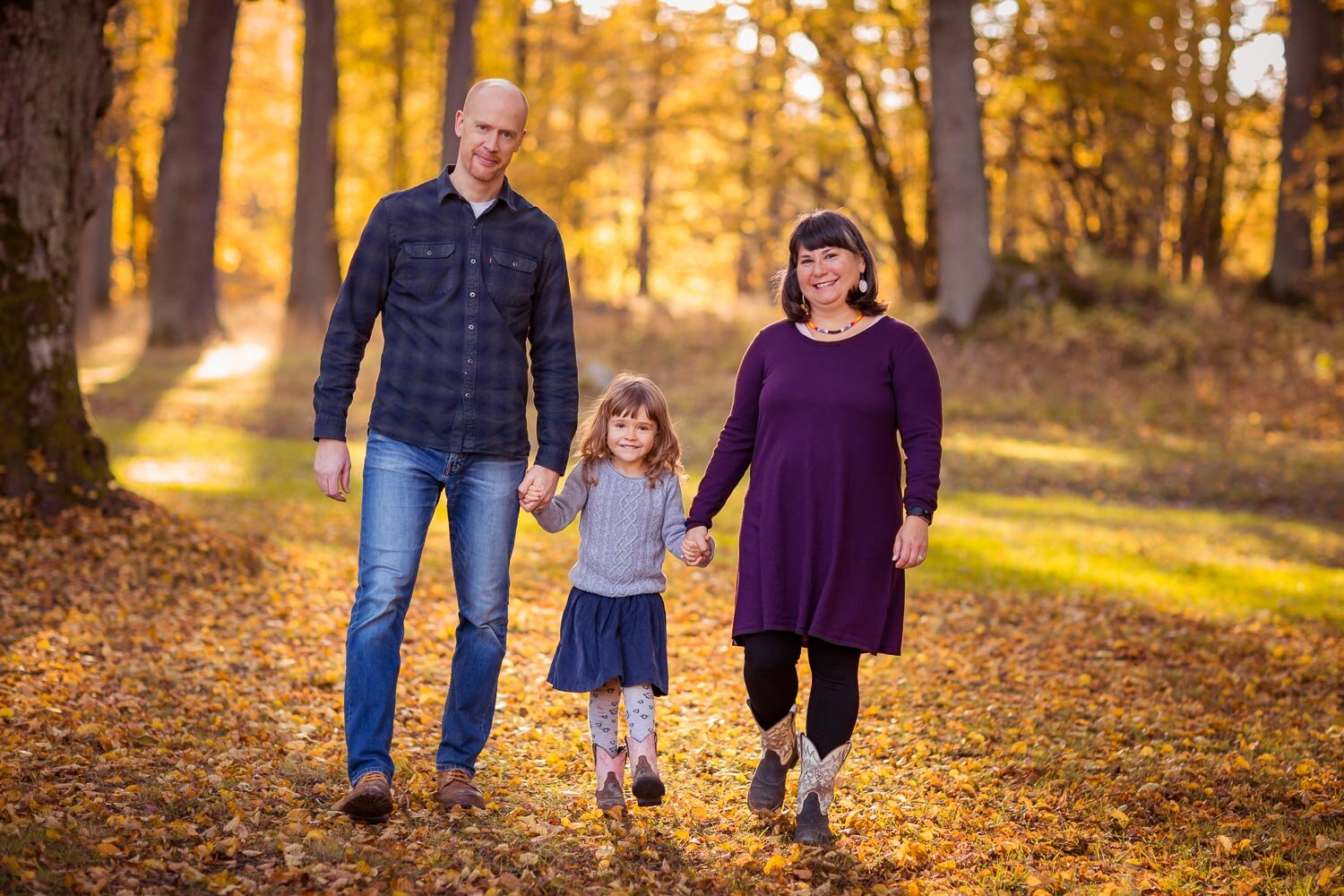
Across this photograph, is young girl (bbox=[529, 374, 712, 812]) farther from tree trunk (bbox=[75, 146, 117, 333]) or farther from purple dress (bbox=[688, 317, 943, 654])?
tree trunk (bbox=[75, 146, 117, 333])

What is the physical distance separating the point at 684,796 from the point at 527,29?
1027 inches

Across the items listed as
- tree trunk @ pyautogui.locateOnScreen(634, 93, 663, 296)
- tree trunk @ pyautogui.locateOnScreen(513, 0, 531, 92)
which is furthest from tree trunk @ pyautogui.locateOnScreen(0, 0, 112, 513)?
tree trunk @ pyautogui.locateOnScreen(634, 93, 663, 296)

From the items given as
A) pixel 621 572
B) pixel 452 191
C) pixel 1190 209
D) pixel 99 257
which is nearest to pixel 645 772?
pixel 621 572

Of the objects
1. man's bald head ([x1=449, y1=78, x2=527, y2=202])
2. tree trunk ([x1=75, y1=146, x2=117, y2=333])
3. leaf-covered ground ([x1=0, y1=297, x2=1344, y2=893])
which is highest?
tree trunk ([x1=75, y1=146, x2=117, y2=333])

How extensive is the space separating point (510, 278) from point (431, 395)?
48cm

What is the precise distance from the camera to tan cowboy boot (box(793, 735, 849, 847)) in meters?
4.16

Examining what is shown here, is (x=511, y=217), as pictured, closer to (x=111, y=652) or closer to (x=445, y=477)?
(x=445, y=477)

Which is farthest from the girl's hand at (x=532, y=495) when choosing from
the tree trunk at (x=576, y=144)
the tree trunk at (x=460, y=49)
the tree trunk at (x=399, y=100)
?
the tree trunk at (x=399, y=100)

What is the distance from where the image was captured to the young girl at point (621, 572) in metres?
4.29

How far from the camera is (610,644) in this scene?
4289 millimetres

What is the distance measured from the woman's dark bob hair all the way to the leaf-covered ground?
1798 millimetres

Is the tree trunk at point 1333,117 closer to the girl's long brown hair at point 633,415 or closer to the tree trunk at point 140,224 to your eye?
the girl's long brown hair at point 633,415

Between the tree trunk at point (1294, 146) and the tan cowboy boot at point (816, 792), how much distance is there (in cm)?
1883

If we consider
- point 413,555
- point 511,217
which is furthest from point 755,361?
point 413,555
